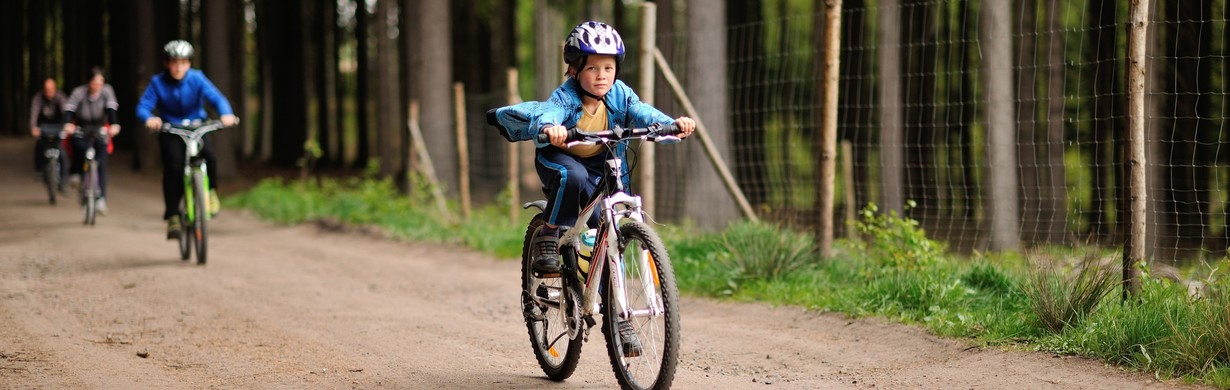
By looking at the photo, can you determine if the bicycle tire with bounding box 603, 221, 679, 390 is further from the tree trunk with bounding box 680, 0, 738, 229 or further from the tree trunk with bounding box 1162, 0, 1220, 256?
the tree trunk with bounding box 1162, 0, 1220, 256

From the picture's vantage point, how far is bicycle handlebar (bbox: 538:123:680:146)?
4.38 m

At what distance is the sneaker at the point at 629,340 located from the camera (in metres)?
4.50

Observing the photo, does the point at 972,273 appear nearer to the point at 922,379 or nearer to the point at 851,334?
the point at 851,334

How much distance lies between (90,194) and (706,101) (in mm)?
7260

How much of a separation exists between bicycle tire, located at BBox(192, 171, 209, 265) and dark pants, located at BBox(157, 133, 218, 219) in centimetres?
18

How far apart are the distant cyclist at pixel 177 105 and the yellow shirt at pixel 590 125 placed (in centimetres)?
569

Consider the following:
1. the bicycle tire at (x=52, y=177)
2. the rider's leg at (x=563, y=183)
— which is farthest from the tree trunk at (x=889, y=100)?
the bicycle tire at (x=52, y=177)

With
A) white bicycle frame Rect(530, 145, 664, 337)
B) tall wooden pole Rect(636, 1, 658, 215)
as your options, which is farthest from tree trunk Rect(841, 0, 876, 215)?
white bicycle frame Rect(530, 145, 664, 337)

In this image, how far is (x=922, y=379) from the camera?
17.4ft

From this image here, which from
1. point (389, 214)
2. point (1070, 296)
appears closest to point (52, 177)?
point (389, 214)

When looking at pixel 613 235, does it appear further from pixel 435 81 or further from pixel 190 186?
pixel 435 81

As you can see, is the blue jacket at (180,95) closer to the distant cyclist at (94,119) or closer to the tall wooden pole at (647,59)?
the tall wooden pole at (647,59)

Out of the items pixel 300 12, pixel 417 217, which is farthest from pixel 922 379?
pixel 300 12

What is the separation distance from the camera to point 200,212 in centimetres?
959
